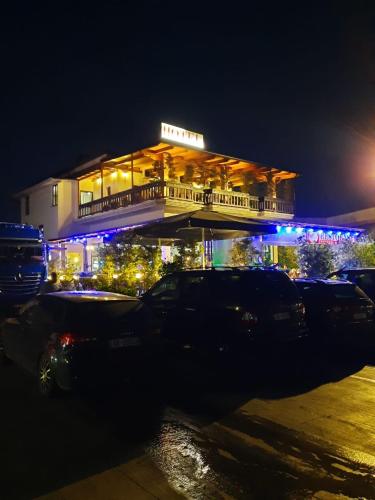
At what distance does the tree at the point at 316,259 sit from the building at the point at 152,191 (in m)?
2.42

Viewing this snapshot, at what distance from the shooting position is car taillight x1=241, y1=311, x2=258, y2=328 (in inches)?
301

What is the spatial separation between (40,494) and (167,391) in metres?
3.25

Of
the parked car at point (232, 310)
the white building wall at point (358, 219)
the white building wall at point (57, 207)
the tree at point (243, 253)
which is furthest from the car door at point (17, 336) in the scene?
the white building wall at point (358, 219)

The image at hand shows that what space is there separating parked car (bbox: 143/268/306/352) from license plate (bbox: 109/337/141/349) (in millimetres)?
1803

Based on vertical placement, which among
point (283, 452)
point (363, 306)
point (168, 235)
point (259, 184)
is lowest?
point (283, 452)

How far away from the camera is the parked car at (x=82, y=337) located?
6133mm

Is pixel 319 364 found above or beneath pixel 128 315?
beneath

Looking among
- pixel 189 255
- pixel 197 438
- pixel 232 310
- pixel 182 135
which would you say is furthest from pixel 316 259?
pixel 197 438

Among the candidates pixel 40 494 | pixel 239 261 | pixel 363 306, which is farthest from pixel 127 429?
pixel 239 261

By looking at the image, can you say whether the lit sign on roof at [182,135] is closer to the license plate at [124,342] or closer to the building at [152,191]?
the building at [152,191]

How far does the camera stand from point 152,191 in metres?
21.0

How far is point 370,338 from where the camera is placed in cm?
928

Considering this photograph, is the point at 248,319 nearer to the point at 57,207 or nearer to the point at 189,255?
the point at 189,255

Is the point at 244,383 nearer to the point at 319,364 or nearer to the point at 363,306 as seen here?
the point at 319,364
